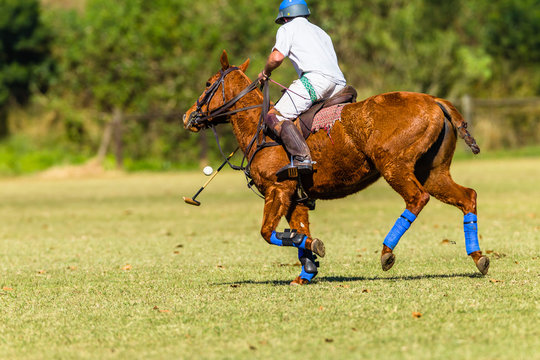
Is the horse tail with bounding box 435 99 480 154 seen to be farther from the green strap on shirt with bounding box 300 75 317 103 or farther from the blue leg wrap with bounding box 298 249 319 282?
the blue leg wrap with bounding box 298 249 319 282

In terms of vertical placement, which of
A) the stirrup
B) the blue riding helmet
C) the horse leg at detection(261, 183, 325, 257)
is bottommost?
the horse leg at detection(261, 183, 325, 257)

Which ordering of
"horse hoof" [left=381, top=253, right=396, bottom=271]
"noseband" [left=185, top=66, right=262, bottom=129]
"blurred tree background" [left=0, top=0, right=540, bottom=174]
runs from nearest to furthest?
"horse hoof" [left=381, top=253, right=396, bottom=271]
"noseband" [left=185, top=66, right=262, bottom=129]
"blurred tree background" [left=0, top=0, right=540, bottom=174]

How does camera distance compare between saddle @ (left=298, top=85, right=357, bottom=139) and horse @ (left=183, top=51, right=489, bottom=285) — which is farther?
saddle @ (left=298, top=85, right=357, bottom=139)

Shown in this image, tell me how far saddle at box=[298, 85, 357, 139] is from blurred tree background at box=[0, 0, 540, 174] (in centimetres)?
2408

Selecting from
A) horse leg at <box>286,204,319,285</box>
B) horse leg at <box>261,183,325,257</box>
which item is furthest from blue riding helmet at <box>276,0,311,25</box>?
horse leg at <box>286,204,319,285</box>

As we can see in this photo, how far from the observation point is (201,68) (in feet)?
117

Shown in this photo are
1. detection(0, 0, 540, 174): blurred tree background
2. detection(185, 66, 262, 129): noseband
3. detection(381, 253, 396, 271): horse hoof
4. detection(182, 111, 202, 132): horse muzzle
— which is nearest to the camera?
detection(381, 253, 396, 271): horse hoof

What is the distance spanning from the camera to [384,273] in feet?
32.0

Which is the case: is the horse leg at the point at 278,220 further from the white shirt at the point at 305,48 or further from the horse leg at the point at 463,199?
the horse leg at the point at 463,199

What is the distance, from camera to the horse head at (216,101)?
9477 millimetres

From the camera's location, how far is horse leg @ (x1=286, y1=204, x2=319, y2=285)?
9031mm

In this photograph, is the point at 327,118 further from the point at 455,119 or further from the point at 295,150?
the point at 455,119

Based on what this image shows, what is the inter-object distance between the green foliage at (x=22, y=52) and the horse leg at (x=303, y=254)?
34.9m

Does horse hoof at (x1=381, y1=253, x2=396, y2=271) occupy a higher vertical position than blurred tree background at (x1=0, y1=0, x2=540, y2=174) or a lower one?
higher
